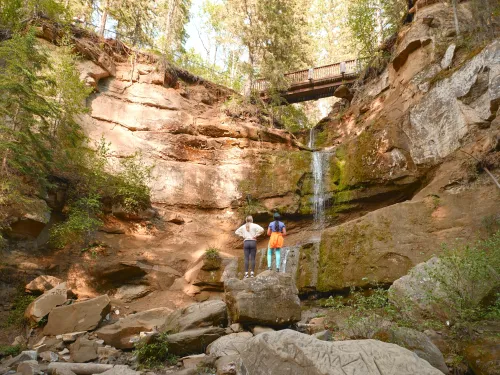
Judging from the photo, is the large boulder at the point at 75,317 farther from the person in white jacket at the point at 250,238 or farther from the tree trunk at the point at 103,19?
the tree trunk at the point at 103,19

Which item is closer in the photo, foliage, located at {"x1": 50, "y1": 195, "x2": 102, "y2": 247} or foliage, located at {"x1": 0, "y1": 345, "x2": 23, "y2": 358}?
foliage, located at {"x1": 0, "y1": 345, "x2": 23, "y2": 358}

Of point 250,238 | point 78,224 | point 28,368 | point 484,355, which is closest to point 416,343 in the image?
point 484,355

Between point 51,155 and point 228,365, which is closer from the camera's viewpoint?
point 228,365

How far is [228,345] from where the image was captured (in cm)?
626

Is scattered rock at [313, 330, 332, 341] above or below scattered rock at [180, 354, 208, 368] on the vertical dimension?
above

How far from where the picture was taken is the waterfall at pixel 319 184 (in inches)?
648

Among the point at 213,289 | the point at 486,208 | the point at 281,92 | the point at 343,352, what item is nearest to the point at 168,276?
the point at 213,289

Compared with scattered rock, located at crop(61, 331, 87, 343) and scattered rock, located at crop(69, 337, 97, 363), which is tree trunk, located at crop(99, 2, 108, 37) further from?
scattered rock, located at crop(69, 337, 97, 363)

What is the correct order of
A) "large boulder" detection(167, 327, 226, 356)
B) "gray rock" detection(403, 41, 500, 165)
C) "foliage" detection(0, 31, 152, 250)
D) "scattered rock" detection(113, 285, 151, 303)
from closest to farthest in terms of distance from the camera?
"large boulder" detection(167, 327, 226, 356) → "foliage" detection(0, 31, 152, 250) → "scattered rock" detection(113, 285, 151, 303) → "gray rock" detection(403, 41, 500, 165)

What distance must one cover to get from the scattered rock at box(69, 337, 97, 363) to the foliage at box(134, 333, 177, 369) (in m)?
1.12

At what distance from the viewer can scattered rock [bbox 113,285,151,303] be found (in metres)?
11.2

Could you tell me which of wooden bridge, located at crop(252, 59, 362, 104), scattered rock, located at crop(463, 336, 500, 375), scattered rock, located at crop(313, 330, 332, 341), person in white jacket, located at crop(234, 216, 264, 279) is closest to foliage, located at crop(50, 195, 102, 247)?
person in white jacket, located at crop(234, 216, 264, 279)

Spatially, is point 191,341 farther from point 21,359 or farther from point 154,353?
point 21,359

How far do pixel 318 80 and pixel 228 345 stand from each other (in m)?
21.0
